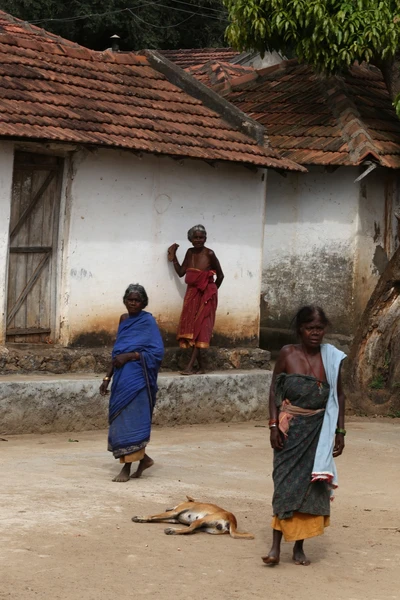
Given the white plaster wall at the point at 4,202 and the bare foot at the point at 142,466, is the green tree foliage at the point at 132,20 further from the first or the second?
the bare foot at the point at 142,466

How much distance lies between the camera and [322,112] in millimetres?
14898

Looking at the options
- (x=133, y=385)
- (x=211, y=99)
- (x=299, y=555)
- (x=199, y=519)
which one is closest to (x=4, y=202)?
(x=133, y=385)

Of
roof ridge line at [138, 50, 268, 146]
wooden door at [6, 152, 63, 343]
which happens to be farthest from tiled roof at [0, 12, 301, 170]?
wooden door at [6, 152, 63, 343]

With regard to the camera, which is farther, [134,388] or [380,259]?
[380,259]

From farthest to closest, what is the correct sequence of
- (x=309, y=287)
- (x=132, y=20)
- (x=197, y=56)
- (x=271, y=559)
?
(x=132, y=20) → (x=197, y=56) → (x=309, y=287) → (x=271, y=559)

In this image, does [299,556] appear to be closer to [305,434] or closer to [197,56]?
[305,434]

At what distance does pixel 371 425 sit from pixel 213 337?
1.99m

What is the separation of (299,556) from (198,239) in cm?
580

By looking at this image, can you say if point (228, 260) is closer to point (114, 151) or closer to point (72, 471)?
point (114, 151)

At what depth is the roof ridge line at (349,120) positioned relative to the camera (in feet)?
44.9

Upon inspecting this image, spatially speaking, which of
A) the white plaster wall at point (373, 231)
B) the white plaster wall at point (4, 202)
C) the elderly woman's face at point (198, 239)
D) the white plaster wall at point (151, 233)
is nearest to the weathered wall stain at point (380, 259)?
the white plaster wall at point (373, 231)

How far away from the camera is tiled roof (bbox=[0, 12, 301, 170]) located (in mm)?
10875

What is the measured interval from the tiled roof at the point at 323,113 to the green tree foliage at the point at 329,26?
92cm

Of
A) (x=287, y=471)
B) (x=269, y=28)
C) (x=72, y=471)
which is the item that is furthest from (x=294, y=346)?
(x=269, y=28)
